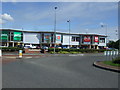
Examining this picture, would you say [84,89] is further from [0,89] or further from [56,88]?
[0,89]

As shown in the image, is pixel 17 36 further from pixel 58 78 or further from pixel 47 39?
pixel 58 78

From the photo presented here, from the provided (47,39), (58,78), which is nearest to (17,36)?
(47,39)

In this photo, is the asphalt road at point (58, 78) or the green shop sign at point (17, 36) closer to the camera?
the asphalt road at point (58, 78)

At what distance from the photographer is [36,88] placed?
20.8ft

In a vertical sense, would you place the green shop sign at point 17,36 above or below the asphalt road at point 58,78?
above

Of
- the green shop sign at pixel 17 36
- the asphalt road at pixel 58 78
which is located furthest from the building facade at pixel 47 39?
the asphalt road at pixel 58 78

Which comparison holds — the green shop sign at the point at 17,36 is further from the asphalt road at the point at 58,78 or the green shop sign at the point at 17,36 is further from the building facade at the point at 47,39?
the asphalt road at the point at 58,78

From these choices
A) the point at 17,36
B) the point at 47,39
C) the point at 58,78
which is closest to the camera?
the point at 58,78

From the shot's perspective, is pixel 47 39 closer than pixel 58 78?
No

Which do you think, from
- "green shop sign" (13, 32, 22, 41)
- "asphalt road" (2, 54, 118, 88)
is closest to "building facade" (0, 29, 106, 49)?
"green shop sign" (13, 32, 22, 41)

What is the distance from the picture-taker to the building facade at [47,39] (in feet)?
226

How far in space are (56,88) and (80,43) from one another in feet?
255

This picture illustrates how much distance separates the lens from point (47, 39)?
7469 centimetres

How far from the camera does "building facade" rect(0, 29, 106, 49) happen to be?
6883 centimetres
